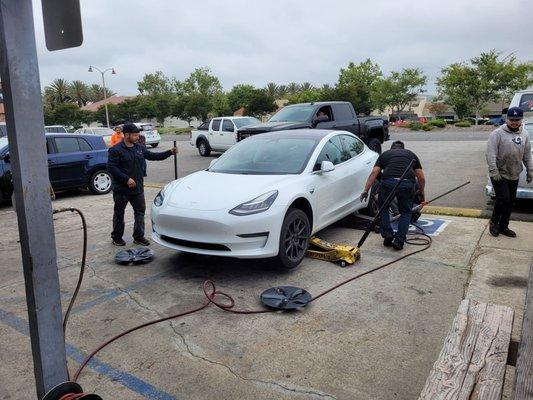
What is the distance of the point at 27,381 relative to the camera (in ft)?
10.4

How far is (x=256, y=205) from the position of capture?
4.80 m

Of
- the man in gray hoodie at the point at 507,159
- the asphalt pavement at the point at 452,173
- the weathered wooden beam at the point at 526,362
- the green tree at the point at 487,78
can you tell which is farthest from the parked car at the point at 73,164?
the green tree at the point at 487,78

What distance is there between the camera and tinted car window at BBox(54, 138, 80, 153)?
10227 millimetres

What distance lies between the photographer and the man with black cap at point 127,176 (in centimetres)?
612

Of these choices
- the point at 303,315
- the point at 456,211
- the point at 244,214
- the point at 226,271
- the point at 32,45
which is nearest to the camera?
the point at 32,45

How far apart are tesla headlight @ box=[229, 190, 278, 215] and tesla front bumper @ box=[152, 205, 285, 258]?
0.05 meters

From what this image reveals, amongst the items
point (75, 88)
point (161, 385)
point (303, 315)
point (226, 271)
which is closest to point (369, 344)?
point (303, 315)

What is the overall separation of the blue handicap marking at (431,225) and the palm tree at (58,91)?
81.7m

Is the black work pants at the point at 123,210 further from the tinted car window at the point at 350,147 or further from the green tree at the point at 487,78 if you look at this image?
the green tree at the point at 487,78

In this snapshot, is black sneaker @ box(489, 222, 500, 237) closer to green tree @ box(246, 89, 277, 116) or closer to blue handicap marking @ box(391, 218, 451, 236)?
blue handicap marking @ box(391, 218, 451, 236)

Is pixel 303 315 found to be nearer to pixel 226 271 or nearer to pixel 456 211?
pixel 226 271

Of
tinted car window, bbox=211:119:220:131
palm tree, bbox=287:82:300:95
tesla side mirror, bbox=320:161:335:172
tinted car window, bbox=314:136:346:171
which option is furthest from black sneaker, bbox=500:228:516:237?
palm tree, bbox=287:82:300:95

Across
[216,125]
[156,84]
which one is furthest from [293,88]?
[216,125]

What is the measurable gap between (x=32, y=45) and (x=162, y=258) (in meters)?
3.95
